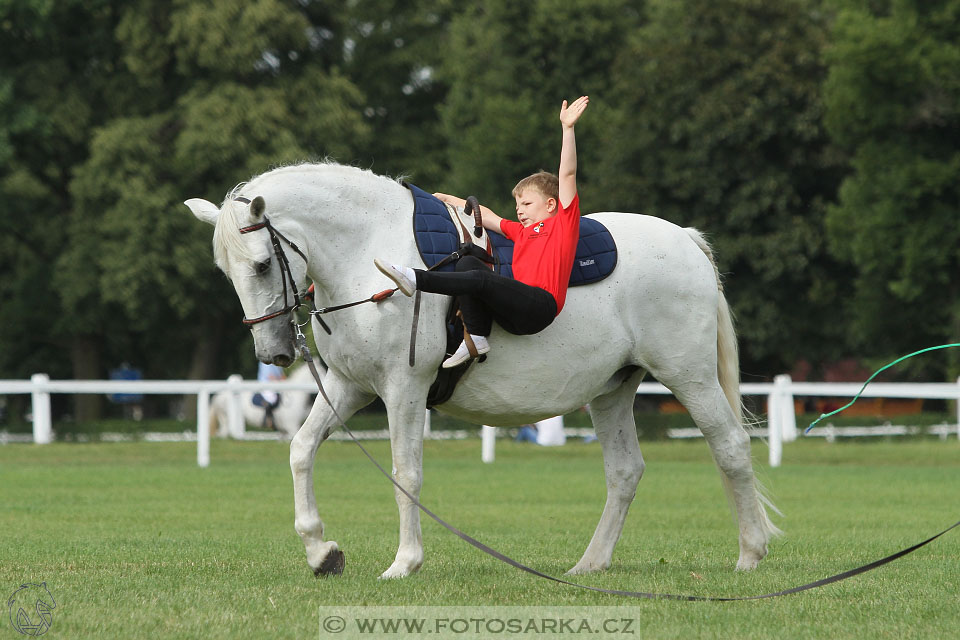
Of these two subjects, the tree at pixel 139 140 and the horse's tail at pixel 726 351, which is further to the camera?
the tree at pixel 139 140

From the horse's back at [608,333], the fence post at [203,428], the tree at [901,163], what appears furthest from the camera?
the tree at [901,163]

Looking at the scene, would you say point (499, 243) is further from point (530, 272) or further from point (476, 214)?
point (530, 272)

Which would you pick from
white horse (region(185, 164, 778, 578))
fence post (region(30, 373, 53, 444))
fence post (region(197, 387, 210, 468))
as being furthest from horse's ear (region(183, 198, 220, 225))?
fence post (region(30, 373, 53, 444))

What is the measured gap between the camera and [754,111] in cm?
3328

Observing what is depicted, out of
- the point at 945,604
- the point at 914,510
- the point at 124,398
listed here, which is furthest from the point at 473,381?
the point at 124,398

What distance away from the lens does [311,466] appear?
6.92 metres

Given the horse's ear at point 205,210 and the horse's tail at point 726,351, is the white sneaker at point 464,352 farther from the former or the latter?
the horse's tail at point 726,351

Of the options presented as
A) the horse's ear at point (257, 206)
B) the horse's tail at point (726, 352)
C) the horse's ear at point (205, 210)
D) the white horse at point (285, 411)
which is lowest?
the white horse at point (285, 411)

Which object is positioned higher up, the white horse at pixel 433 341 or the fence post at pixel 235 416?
the white horse at pixel 433 341

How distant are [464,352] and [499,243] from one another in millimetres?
759

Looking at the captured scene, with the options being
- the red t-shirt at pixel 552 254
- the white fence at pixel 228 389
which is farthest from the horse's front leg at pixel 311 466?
the white fence at pixel 228 389

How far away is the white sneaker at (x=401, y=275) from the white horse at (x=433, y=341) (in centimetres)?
51

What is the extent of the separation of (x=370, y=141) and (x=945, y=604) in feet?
100

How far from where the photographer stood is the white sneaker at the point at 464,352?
6629 mm
